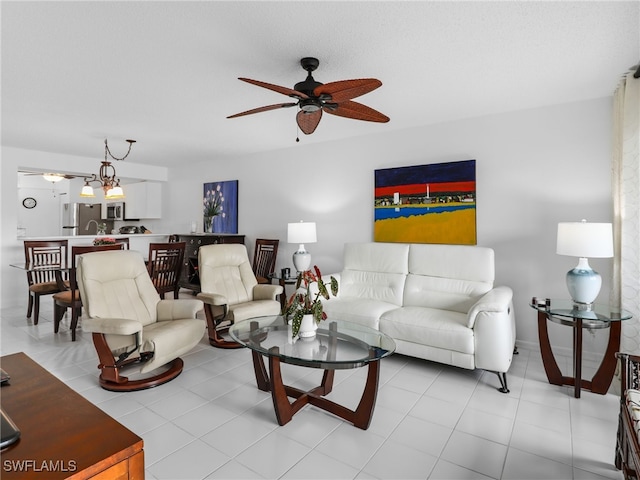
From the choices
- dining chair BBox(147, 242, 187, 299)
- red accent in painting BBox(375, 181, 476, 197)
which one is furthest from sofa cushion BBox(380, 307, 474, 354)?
dining chair BBox(147, 242, 187, 299)

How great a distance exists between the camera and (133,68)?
8.82 feet

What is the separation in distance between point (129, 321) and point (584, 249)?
11.1 feet

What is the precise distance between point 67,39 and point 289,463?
9.44 feet

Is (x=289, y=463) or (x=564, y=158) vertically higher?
(x=564, y=158)

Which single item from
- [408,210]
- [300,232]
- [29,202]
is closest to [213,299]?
[300,232]

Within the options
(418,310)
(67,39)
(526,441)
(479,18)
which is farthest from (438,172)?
(67,39)

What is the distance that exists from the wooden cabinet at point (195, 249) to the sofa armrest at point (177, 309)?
2620 millimetres

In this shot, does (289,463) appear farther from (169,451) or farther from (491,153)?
(491,153)

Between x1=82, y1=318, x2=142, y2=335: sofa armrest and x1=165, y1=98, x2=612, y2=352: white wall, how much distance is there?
9.53 ft

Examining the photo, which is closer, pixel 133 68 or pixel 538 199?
pixel 133 68

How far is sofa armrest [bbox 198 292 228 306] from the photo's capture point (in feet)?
11.3

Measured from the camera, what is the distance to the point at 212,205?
647 cm

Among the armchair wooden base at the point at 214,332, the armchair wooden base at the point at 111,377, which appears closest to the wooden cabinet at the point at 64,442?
the armchair wooden base at the point at 111,377

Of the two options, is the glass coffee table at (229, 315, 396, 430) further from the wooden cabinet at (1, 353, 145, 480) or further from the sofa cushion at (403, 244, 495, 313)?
the sofa cushion at (403, 244, 495, 313)
